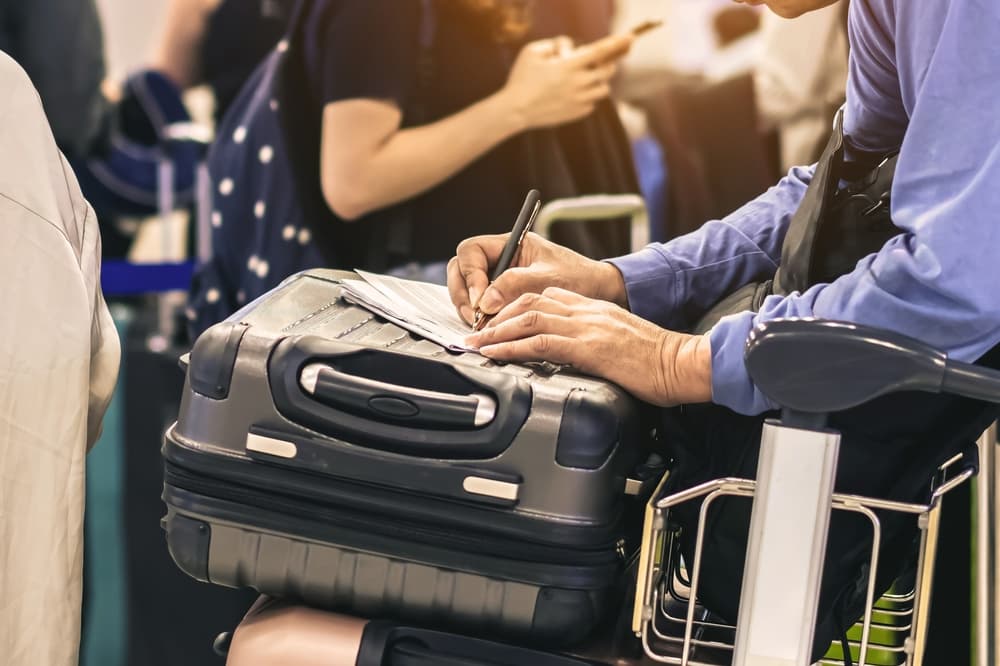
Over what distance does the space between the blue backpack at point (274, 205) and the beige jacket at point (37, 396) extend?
958 millimetres

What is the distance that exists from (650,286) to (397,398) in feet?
1.17

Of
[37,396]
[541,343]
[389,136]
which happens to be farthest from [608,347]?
[389,136]

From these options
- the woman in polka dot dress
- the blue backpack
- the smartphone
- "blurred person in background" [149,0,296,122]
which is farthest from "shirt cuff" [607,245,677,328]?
"blurred person in background" [149,0,296,122]

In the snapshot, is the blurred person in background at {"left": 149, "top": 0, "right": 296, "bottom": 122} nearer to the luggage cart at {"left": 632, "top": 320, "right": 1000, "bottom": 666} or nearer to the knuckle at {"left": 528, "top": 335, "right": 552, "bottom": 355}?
the knuckle at {"left": 528, "top": 335, "right": 552, "bottom": 355}

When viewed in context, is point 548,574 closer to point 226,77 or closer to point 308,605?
point 308,605

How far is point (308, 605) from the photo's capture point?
2.73ft

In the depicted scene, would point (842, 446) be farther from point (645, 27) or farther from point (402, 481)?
point (645, 27)

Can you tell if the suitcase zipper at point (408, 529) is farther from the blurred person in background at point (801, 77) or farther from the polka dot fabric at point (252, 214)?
the blurred person in background at point (801, 77)

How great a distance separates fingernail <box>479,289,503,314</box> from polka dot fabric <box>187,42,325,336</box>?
1052 mm

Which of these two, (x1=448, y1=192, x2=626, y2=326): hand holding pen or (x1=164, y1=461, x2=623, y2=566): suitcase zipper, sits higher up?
(x1=448, y1=192, x2=626, y2=326): hand holding pen

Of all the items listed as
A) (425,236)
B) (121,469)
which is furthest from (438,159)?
(121,469)

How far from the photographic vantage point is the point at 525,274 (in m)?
1.01

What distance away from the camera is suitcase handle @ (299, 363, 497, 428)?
76cm

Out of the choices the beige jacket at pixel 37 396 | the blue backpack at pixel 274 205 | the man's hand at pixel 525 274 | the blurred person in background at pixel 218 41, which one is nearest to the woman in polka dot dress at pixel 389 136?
the blue backpack at pixel 274 205
